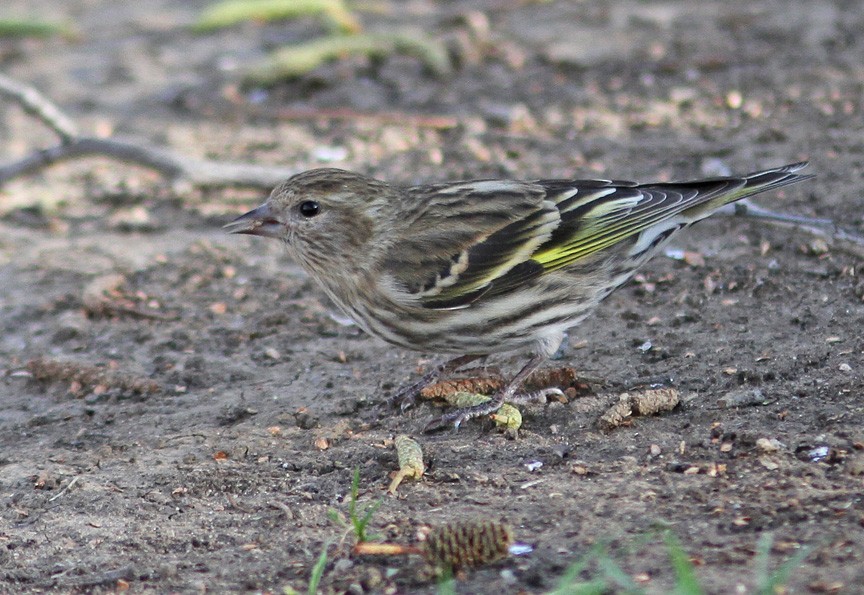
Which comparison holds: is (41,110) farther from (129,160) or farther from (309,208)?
(309,208)

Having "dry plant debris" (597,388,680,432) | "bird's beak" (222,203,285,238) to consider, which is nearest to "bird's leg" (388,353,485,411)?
"dry plant debris" (597,388,680,432)

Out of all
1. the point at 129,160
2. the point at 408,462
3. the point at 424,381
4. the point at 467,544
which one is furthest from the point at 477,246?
the point at 129,160

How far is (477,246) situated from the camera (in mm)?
4805

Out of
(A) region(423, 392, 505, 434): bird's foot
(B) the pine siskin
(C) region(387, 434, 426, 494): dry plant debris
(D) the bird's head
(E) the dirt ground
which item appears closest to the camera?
(E) the dirt ground

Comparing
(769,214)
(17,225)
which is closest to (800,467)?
(769,214)

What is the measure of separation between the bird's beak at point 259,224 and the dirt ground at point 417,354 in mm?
661

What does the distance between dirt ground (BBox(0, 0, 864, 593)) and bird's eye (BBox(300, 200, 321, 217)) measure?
28.1 inches

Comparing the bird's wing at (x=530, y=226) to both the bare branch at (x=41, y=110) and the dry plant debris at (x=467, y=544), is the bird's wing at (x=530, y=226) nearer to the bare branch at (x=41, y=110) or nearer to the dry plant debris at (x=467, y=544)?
the dry plant debris at (x=467, y=544)

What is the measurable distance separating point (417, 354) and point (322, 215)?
842mm

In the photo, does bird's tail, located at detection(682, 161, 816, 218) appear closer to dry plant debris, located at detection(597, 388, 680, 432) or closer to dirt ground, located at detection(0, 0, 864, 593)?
dirt ground, located at detection(0, 0, 864, 593)

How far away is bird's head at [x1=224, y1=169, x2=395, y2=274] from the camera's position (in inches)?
195

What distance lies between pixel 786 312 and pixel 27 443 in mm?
3261

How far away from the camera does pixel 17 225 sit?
7172 mm

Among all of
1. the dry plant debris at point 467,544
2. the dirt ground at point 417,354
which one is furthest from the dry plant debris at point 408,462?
the dry plant debris at point 467,544
